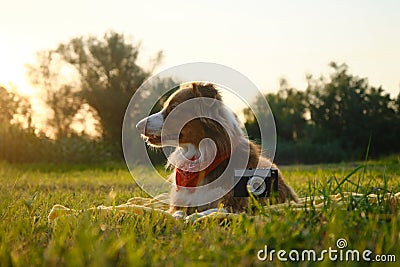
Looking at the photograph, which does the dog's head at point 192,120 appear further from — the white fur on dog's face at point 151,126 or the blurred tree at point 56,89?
the blurred tree at point 56,89

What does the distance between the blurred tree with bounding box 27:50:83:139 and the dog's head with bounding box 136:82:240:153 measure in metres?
15.7

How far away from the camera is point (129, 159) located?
524 centimetres

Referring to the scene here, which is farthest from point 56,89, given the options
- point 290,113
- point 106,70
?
point 290,113

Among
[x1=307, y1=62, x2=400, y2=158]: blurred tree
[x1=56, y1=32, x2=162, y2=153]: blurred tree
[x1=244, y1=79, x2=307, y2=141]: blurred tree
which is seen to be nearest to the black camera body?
[x1=56, y1=32, x2=162, y2=153]: blurred tree

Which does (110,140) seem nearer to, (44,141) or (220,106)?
(44,141)

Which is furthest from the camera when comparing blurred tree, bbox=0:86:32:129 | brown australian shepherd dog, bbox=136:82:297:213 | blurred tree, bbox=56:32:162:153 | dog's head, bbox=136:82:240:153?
blurred tree, bbox=56:32:162:153

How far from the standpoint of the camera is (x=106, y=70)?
20.2 m

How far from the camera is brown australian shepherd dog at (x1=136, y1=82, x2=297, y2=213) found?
389cm

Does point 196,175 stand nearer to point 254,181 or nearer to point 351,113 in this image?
point 254,181

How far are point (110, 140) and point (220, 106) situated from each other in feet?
44.5

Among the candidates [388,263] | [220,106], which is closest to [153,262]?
[388,263]

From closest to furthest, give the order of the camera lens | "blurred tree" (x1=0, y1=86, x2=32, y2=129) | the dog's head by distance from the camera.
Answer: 1. the camera lens
2. the dog's head
3. "blurred tree" (x1=0, y1=86, x2=32, y2=129)

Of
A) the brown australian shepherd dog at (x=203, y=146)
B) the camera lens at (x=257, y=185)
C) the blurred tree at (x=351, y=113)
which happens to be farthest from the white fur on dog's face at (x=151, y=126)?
the blurred tree at (x=351, y=113)

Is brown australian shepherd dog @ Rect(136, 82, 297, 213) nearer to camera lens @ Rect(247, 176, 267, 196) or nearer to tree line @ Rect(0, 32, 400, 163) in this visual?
camera lens @ Rect(247, 176, 267, 196)
